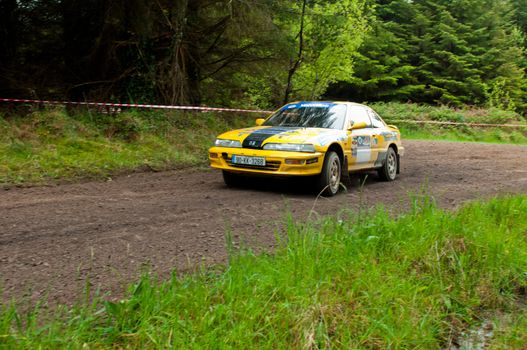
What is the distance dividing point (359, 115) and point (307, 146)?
2.25 meters

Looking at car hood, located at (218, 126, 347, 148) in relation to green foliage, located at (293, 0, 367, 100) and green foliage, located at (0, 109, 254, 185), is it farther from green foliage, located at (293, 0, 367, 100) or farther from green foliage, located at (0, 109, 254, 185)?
green foliage, located at (293, 0, 367, 100)

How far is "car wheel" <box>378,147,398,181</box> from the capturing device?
31.3 ft

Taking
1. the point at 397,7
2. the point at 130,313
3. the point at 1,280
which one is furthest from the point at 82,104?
the point at 397,7

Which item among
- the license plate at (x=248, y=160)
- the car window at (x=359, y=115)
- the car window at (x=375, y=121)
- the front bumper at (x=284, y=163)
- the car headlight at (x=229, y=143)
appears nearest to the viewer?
the front bumper at (x=284, y=163)

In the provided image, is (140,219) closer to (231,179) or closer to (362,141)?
(231,179)

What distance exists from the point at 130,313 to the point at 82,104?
9.55 m

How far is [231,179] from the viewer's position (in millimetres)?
7906

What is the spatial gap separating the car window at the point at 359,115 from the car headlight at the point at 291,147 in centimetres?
169

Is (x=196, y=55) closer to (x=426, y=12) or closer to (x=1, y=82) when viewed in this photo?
(x=1, y=82)

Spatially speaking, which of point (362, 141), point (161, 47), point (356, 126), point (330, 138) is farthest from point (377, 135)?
point (161, 47)

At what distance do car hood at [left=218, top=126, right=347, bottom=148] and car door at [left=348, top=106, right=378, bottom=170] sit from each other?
1.41ft

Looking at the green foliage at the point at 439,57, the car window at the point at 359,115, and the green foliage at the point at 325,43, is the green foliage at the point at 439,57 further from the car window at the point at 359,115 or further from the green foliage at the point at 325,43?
the car window at the point at 359,115

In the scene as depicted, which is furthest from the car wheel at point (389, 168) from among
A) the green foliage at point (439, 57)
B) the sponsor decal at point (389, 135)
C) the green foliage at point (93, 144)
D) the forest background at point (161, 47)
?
the green foliage at point (439, 57)

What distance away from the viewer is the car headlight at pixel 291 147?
7141 millimetres
